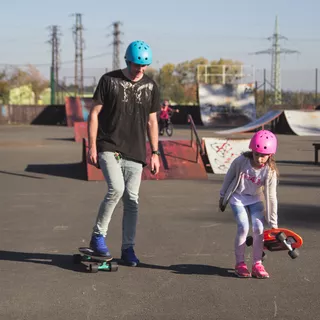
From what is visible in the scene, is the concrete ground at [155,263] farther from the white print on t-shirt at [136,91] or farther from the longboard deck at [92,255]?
the white print on t-shirt at [136,91]

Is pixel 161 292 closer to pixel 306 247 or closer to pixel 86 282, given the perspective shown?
pixel 86 282

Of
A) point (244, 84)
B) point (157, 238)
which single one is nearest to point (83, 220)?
point (157, 238)

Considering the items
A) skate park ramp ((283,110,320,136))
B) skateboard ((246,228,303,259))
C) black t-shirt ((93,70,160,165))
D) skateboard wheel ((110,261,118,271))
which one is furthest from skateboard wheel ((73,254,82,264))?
skate park ramp ((283,110,320,136))

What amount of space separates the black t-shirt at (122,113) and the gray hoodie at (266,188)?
2.76 ft

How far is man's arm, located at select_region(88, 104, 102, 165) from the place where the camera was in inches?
226

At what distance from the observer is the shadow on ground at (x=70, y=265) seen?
5832 mm

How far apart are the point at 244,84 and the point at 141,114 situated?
127ft

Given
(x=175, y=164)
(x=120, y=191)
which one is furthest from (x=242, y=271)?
(x=175, y=164)

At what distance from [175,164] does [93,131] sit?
761 cm

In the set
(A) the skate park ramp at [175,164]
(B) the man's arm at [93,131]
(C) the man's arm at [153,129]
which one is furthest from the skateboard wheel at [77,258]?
(A) the skate park ramp at [175,164]

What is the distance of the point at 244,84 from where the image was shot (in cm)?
4378

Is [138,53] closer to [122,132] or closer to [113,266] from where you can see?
[122,132]

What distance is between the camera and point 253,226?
559 centimetres

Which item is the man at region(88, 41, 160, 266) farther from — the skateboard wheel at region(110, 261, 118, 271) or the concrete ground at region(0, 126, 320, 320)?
the concrete ground at region(0, 126, 320, 320)
